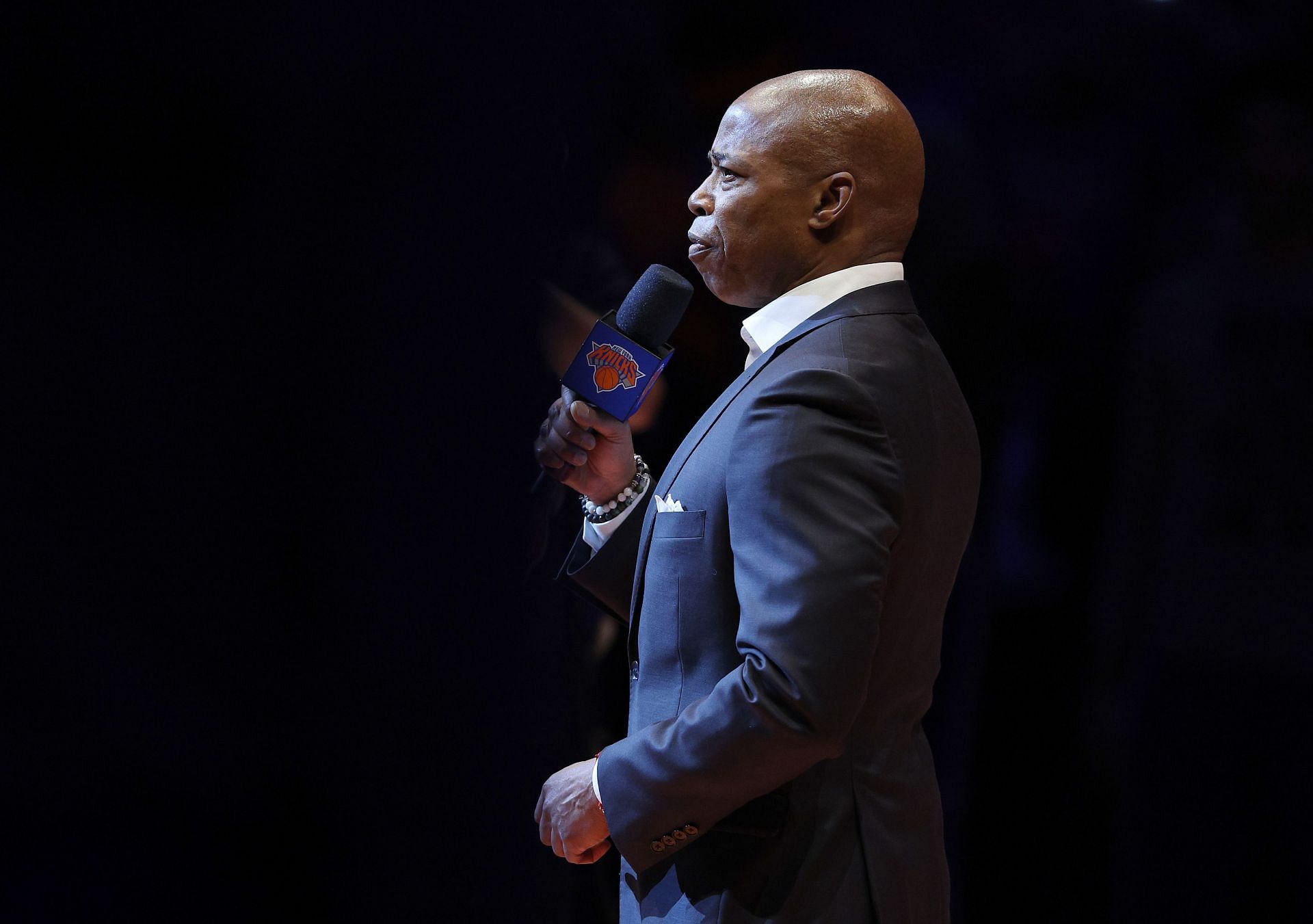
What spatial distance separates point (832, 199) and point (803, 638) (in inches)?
22.8

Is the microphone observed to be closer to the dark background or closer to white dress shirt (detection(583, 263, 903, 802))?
white dress shirt (detection(583, 263, 903, 802))

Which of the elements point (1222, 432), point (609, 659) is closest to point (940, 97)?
point (1222, 432)

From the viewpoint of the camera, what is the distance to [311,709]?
204 centimetres

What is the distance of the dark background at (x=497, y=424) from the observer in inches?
74.4

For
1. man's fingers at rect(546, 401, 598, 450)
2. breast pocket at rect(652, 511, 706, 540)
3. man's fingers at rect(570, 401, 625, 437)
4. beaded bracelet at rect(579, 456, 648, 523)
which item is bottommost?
beaded bracelet at rect(579, 456, 648, 523)

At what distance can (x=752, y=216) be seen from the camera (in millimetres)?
1403

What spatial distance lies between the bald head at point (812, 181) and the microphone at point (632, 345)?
0.10 m

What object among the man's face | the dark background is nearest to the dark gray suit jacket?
the man's face

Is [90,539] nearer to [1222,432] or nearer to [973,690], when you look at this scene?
[973,690]

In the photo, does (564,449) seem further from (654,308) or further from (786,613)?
(786,613)

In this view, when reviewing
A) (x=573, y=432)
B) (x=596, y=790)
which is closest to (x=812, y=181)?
(x=573, y=432)

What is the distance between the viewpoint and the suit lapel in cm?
135

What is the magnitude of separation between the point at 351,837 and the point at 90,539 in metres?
0.74

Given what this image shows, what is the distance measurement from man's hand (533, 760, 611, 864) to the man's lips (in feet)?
2.22
